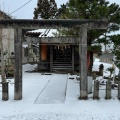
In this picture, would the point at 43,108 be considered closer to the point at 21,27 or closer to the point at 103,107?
the point at 103,107

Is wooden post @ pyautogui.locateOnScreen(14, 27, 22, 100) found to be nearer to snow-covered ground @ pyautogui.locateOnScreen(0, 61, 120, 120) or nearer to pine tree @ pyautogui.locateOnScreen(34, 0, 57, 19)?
snow-covered ground @ pyautogui.locateOnScreen(0, 61, 120, 120)

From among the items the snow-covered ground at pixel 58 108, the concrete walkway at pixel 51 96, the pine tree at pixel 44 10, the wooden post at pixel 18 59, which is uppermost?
the pine tree at pixel 44 10

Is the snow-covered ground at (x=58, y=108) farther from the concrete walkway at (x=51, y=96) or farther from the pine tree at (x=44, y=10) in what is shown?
the pine tree at (x=44, y=10)

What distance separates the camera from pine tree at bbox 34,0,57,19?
4197 centimetres

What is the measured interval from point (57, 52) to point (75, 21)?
13.3m

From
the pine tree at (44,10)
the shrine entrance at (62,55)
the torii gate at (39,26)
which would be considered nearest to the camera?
the torii gate at (39,26)

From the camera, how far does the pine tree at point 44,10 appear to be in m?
42.0

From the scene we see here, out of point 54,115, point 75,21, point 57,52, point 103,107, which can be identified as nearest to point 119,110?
point 103,107

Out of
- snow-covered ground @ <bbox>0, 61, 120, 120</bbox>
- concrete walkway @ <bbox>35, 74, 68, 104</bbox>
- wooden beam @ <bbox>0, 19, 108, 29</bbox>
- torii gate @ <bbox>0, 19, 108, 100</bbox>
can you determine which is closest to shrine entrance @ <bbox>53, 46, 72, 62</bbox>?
concrete walkway @ <bbox>35, 74, 68, 104</bbox>

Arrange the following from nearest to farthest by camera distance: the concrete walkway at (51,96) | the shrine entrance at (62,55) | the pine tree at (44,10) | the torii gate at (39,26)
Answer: the concrete walkway at (51,96) < the torii gate at (39,26) < the shrine entrance at (62,55) < the pine tree at (44,10)

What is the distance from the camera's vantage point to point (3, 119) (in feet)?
22.7

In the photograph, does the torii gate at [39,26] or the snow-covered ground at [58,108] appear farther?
the torii gate at [39,26]

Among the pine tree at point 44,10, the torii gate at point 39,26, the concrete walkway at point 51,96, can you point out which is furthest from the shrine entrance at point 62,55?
the pine tree at point 44,10

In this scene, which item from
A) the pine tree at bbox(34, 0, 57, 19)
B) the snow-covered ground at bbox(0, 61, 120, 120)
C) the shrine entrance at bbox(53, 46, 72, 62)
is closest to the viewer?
the snow-covered ground at bbox(0, 61, 120, 120)
